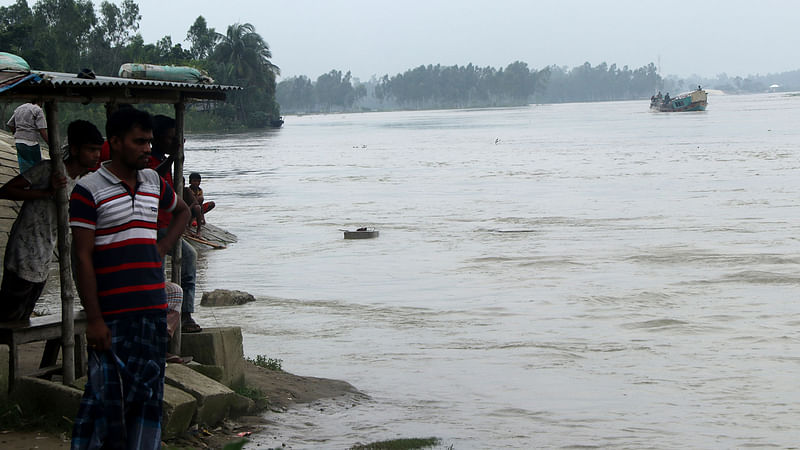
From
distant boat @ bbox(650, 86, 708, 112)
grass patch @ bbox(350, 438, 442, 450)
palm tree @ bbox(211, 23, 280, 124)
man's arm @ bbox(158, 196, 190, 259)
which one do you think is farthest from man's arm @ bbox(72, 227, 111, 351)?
distant boat @ bbox(650, 86, 708, 112)

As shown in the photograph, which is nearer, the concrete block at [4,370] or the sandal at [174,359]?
the concrete block at [4,370]

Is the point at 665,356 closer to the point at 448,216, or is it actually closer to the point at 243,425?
the point at 243,425

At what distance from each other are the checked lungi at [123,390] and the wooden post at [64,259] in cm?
136

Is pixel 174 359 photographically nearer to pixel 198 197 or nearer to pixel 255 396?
pixel 255 396

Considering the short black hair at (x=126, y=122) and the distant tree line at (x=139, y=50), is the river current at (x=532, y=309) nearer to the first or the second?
the short black hair at (x=126, y=122)

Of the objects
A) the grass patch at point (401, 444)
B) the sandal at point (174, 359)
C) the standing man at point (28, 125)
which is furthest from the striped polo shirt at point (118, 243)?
the standing man at point (28, 125)

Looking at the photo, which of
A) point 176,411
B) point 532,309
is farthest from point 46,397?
point 532,309

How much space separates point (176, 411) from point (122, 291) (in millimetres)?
1687

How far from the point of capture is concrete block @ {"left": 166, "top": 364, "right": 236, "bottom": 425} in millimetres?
5773

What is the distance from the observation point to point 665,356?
9.14 m

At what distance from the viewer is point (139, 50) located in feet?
255

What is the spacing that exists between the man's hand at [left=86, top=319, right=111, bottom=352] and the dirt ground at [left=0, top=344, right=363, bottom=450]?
0.77 metres

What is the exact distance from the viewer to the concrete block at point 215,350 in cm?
655

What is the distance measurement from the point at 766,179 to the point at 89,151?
83.1 ft
